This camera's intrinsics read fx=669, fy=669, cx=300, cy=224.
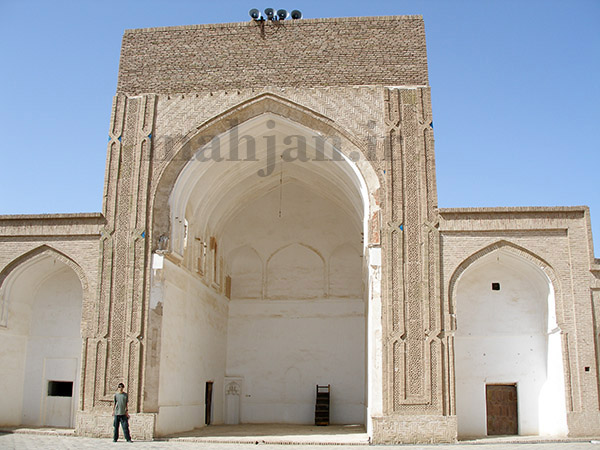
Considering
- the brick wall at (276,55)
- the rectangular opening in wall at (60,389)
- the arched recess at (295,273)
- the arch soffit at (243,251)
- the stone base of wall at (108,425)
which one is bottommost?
the stone base of wall at (108,425)

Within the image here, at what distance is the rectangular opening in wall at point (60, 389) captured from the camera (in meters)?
12.7

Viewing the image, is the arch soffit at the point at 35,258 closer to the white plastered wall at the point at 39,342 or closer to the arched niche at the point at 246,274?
the white plastered wall at the point at 39,342

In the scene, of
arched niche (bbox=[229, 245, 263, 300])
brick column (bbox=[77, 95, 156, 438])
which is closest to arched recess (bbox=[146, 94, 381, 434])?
arched niche (bbox=[229, 245, 263, 300])

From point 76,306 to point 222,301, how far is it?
13.2 feet

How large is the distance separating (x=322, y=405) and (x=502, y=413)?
17.1ft

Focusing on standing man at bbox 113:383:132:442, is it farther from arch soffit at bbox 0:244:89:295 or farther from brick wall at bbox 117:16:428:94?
brick wall at bbox 117:16:428:94

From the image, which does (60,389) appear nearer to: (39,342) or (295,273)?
(39,342)

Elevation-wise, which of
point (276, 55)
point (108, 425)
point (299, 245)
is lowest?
point (108, 425)

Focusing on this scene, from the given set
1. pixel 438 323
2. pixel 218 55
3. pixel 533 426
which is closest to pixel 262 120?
pixel 218 55

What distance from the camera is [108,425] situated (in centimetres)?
1094

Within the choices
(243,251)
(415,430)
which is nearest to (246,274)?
(243,251)

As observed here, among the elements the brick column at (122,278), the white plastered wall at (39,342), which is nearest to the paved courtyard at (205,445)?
the brick column at (122,278)

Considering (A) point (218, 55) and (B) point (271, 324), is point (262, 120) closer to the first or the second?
(A) point (218, 55)

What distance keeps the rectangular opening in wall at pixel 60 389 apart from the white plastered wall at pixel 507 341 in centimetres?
723
